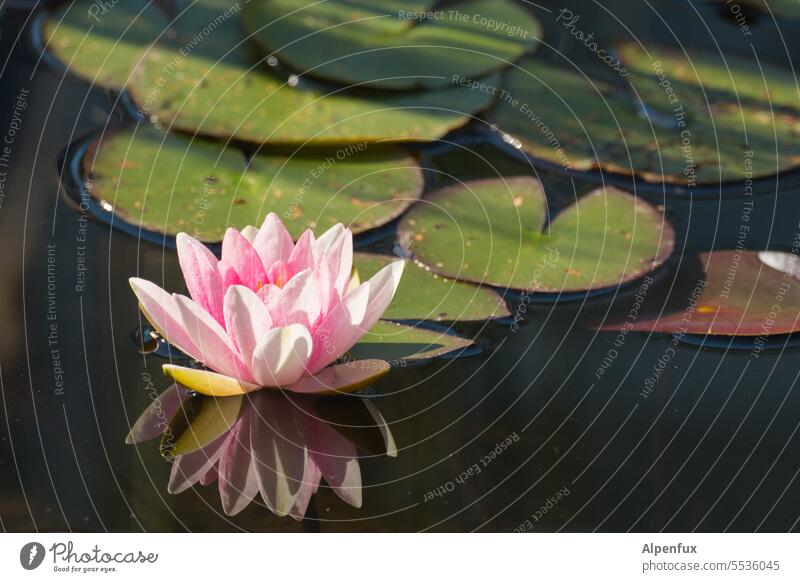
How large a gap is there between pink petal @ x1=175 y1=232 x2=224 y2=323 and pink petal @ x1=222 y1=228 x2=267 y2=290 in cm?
3

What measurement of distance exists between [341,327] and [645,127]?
0.88 meters

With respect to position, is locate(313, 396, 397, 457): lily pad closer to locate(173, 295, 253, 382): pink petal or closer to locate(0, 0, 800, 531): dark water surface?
locate(0, 0, 800, 531): dark water surface

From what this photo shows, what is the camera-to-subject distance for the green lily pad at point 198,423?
1.19 meters

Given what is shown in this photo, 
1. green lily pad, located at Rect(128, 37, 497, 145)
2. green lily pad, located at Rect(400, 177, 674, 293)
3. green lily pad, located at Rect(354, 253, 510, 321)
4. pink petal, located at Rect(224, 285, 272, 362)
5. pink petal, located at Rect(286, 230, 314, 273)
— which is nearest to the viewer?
pink petal, located at Rect(224, 285, 272, 362)

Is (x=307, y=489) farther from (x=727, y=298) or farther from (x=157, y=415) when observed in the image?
(x=727, y=298)

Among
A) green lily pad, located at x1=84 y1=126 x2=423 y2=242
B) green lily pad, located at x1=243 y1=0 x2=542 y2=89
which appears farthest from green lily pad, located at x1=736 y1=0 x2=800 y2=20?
green lily pad, located at x1=84 y1=126 x2=423 y2=242

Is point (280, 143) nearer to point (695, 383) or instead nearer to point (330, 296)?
point (330, 296)

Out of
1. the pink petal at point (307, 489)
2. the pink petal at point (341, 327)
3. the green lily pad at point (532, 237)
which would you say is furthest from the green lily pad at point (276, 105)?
the pink petal at point (307, 489)

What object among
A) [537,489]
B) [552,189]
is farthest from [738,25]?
[537,489]

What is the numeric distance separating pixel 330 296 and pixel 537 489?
0.35 metres

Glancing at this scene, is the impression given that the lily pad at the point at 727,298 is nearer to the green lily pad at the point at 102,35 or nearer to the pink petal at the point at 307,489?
the pink petal at the point at 307,489

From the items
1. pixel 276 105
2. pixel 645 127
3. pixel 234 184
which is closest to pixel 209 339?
pixel 234 184

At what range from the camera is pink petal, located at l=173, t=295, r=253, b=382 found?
1.12 m
